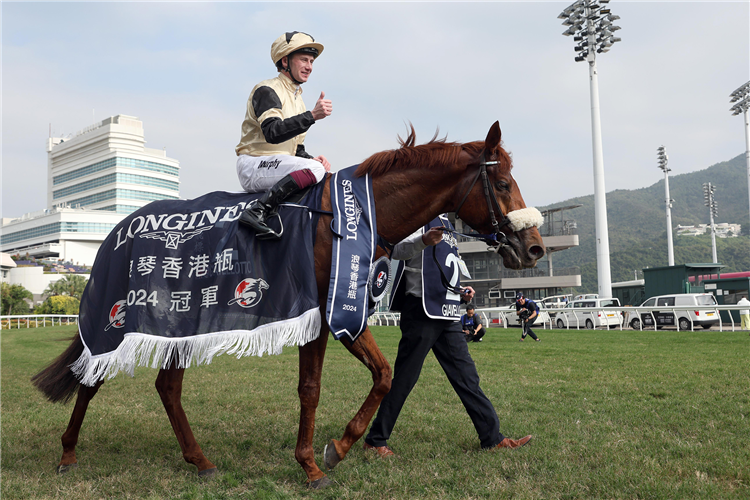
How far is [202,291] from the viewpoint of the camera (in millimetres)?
3713

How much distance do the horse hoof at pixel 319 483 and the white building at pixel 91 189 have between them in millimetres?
89543

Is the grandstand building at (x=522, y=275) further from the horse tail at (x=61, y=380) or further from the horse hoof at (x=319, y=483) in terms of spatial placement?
the horse hoof at (x=319, y=483)

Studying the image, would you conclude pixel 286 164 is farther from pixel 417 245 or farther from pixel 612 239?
pixel 612 239

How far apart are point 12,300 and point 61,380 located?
50757 millimetres

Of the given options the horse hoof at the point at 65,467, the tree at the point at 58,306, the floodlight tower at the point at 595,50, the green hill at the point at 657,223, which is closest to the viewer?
the horse hoof at the point at 65,467

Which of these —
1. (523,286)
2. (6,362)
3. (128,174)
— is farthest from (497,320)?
(128,174)

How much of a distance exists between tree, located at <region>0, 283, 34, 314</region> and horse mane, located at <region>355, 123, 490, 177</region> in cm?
5119

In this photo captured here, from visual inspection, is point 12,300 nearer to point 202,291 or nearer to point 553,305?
point 553,305

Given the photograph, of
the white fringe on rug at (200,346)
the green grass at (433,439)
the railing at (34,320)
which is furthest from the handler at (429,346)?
the railing at (34,320)

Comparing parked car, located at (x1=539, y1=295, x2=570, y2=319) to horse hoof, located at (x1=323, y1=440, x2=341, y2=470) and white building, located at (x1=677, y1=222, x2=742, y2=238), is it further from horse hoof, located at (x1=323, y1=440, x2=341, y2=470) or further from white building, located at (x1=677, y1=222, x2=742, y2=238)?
white building, located at (x1=677, y1=222, x2=742, y2=238)

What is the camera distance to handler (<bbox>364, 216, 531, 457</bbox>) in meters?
4.13

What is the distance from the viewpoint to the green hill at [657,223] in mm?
89500

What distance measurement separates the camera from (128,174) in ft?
304

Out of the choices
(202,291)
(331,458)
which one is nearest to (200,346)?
(202,291)
